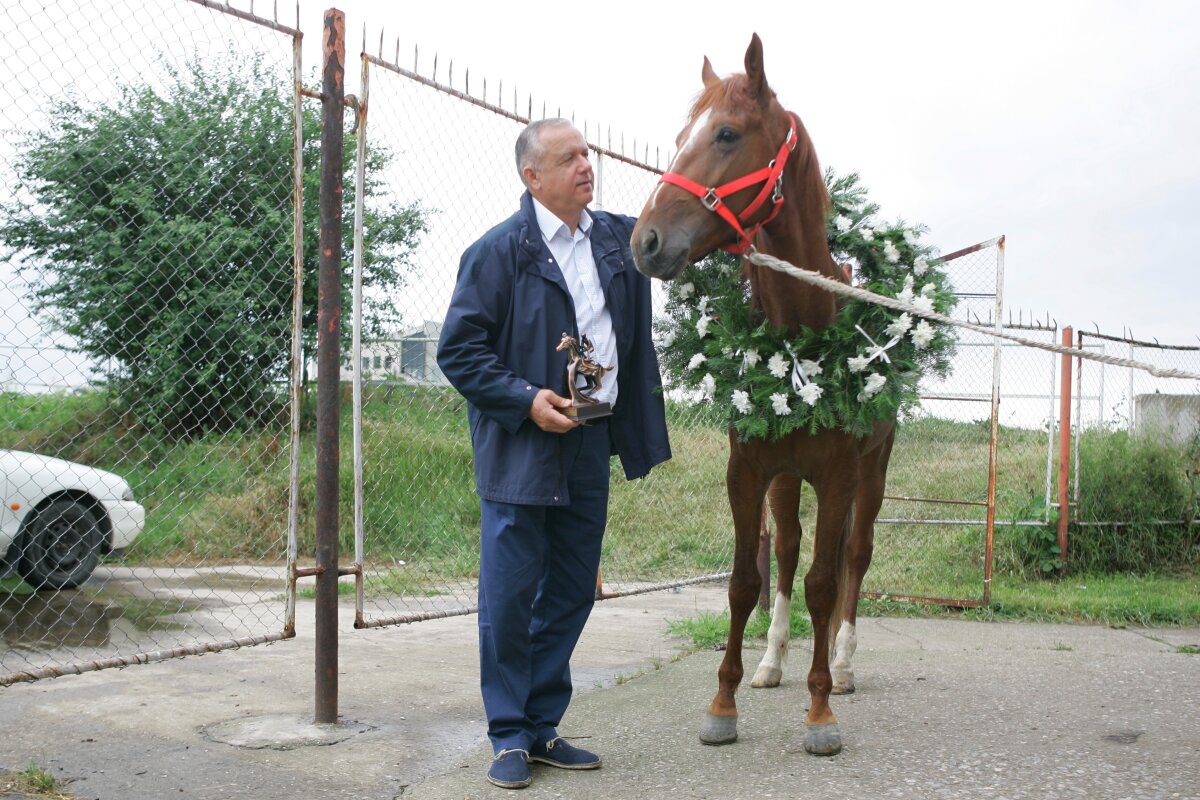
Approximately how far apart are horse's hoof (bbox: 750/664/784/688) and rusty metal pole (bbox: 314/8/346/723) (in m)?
1.82

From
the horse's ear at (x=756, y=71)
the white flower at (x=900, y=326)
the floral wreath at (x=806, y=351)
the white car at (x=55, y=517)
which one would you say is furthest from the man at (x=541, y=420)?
the white car at (x=55, y=517)

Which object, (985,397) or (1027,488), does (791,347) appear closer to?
(985,397)

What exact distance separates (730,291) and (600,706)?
5.82 feet

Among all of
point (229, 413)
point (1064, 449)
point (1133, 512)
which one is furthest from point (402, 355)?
point (1133, 512)

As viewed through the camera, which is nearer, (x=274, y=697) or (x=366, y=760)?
(x=366, y=760)

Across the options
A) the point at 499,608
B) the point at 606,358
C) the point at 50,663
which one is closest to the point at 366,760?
the point at 499,608

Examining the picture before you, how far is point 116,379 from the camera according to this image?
4434 mm

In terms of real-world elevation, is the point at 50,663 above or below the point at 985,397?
below

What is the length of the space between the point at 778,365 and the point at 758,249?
0.42 meters

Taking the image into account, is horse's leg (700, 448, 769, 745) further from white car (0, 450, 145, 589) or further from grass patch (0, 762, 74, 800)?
white car (0, 450, 145, 589)

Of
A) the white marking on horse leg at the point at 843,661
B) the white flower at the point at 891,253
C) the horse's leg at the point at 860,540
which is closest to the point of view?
the white flower at the point at 891,253

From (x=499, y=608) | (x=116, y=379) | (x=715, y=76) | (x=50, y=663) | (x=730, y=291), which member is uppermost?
(x=715, y=76)

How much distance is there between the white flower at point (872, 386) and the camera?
3.44m

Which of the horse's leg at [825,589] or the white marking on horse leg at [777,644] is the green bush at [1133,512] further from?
the horse's leg at [825,589]
